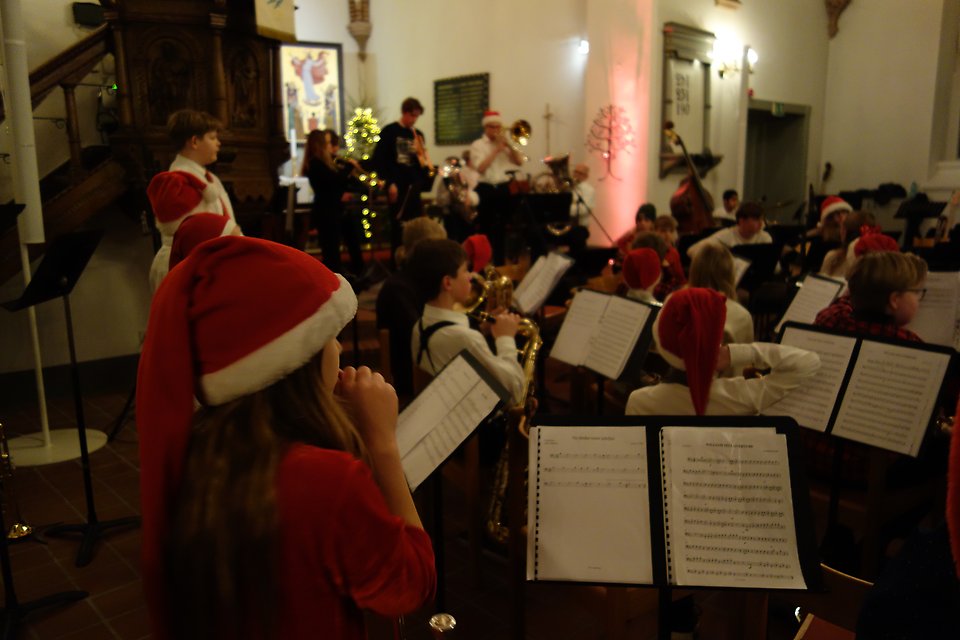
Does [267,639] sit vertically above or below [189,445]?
below

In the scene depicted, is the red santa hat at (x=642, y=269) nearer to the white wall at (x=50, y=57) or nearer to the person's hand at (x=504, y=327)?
the person's hand at (x=504, y=327)

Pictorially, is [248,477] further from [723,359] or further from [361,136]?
[361,136]

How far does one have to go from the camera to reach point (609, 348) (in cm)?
325

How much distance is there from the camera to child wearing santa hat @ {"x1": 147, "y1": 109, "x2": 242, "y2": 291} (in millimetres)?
3850

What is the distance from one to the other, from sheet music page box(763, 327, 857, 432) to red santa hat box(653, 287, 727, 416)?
1.07 ft

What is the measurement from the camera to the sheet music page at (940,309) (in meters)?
3.46

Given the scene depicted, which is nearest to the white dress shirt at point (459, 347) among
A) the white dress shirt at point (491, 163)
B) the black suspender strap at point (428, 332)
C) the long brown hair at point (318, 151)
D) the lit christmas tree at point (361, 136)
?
the black suspender strap at point (428, 332)

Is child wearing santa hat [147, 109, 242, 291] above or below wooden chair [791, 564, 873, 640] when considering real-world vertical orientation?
above

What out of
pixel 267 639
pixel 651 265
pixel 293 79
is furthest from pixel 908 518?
pixel 293 79

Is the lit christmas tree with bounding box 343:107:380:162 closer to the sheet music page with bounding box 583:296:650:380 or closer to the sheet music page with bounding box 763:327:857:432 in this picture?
the sheet music page with bounding box 583:296:650:380

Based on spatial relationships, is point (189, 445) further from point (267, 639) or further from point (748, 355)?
point (748, 355)

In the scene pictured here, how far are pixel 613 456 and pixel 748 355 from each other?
1.11m

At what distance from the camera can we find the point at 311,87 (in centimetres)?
1288

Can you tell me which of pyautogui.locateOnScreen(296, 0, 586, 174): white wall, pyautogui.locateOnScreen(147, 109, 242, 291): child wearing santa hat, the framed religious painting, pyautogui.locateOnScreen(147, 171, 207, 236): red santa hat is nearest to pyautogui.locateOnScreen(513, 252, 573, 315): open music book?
pyautogui.locateOnScreen(147, 109, 242, 291): child wearing santa hat
